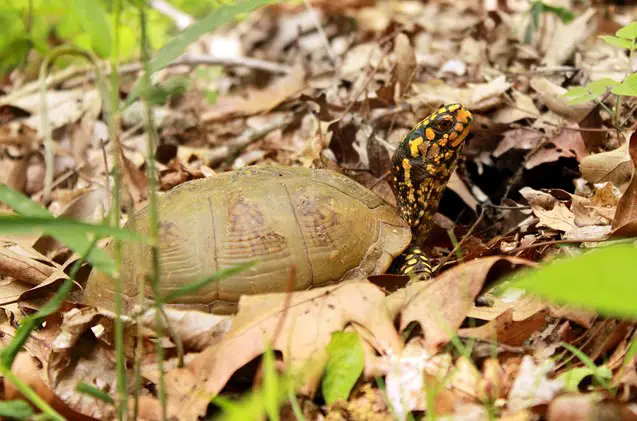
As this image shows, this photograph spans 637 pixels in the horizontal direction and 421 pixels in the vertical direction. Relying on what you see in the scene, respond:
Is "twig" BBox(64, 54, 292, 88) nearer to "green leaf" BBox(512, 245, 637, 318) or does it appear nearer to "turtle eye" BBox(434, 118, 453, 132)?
"turtle eye" BBox(434, 118, 453, 132)

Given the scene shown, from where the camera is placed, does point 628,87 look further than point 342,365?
Yes

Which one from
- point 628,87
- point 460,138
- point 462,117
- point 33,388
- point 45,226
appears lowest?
point 33,388

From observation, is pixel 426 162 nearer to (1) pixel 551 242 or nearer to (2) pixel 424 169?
(2) pixel 424 169

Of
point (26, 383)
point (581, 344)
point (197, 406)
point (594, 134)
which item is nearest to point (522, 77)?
point (594, 134)

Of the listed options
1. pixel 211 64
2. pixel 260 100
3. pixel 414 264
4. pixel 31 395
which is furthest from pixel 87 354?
pixel 211 64

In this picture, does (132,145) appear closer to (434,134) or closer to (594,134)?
(434,134)

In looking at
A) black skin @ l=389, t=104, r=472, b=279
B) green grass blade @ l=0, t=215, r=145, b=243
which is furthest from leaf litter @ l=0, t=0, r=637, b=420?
green grass blade @ l=0, t=215, r=145, b=243
